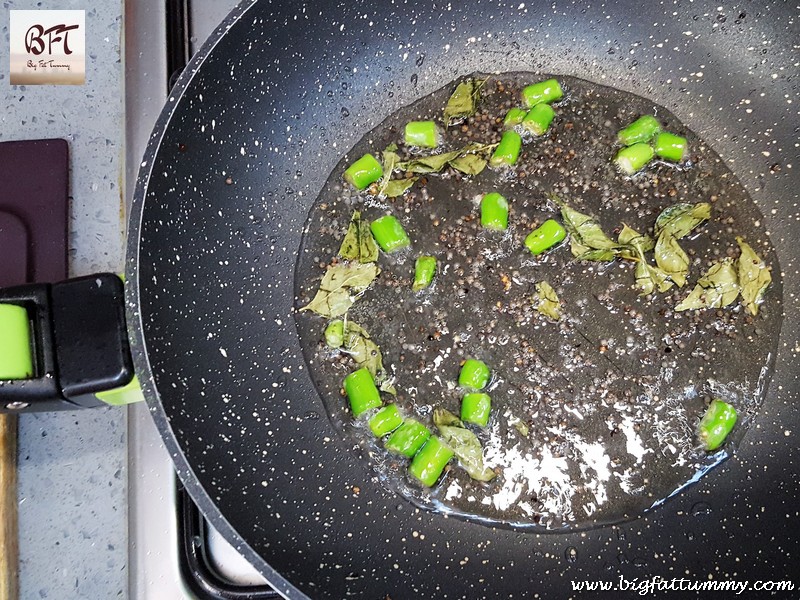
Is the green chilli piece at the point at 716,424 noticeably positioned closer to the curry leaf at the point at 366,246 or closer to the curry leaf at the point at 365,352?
the curry leaf at the point at 365,352

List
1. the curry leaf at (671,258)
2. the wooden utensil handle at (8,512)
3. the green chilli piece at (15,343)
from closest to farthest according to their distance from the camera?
1. the green chilli piece at (15,343)
2. the wooden utensil handle at (8,512)
3. the curry leaf at (671,258)

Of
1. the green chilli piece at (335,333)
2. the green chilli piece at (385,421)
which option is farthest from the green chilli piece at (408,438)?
the green chilli piece at (335,333)

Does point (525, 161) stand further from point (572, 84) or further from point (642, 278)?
point (642, 278)

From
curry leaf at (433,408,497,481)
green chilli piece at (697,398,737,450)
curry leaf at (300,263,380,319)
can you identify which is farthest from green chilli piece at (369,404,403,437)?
green chilli piece at (697,398,737,450)

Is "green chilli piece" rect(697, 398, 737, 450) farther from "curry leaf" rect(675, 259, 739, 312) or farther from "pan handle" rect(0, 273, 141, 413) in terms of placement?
"pan handle" rect(0, 273, 141, 413)

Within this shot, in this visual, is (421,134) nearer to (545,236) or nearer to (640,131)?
(545,236)

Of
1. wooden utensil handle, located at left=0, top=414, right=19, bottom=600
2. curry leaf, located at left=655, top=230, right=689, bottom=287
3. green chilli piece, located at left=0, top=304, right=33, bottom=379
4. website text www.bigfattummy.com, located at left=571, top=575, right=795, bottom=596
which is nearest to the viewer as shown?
green chilli piece, located at left=0, top=304, right=33, bottom=379

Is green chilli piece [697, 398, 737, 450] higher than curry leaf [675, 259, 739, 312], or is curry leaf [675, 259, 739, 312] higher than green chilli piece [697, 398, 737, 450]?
curry leaf [675, 259, 739, 312]

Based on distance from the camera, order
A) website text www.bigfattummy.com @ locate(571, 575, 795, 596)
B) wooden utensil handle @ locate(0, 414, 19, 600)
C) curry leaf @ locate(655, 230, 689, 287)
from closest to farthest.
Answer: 1. wooden utensil handle @ locate(0, 414, 19, 600)
2. website text www.bigfattummy.com @ locate(571, 575, 795, 596)
3. curry leaf @ locate(655, 230, 689, 287)
